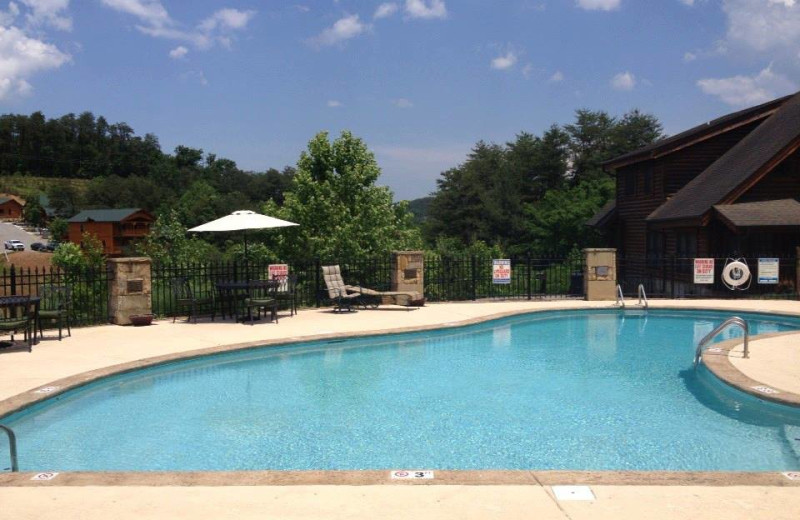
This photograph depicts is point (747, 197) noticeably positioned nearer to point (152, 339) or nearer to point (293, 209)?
point (293, 209)

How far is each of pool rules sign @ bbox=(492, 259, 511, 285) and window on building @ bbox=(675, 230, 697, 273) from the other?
7.49 metres

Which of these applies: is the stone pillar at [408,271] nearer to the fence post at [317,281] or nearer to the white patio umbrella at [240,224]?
the fence post at [317,281]

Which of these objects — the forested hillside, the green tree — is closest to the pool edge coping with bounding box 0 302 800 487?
the green tree

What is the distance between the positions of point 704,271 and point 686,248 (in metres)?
4.93

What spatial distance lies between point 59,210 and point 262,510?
106 metres

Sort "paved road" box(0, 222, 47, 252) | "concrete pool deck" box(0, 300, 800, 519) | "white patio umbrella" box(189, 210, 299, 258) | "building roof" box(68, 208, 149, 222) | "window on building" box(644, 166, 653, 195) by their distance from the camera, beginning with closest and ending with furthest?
1. "concrete pool deck" box(0, 300, 800, 519)
2. "white patio umbrella" box(189, 210, 299, 258)
3. "window on building" box(644, 166, 653, 195)
4. "building roof" box(68, 208, 149, 222)
5. "paved road" box(0, 222, 47, 252)

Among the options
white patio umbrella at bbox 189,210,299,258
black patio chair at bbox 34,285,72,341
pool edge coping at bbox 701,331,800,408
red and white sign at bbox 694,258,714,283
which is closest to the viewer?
pool edge coping at bbox 701,331,800,408

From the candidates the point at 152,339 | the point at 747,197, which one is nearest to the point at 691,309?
the point at 747,197

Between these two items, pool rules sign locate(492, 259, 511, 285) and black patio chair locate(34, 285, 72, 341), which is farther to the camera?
pool rules sign locate(492, 259, 511, 285)

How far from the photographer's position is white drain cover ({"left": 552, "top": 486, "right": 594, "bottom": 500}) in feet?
15.2

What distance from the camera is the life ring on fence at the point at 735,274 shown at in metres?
20.0

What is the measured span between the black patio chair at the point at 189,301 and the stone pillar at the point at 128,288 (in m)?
0.64

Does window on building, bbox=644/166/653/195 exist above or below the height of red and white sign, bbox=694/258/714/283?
above

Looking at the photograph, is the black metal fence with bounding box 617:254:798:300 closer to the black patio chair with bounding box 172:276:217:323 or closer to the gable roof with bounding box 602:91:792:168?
the gable roof with bounding box 602:91:792:168
